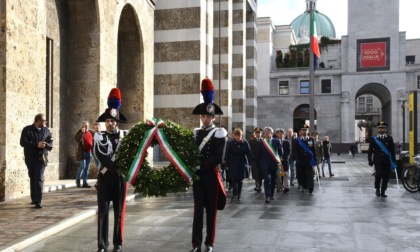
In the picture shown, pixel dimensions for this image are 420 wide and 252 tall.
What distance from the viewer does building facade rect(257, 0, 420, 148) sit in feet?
176

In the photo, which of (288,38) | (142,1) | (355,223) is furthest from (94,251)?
(288,38)

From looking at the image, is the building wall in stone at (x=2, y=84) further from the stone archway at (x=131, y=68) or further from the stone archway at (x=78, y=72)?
the stone archway at (x=131, y=68)

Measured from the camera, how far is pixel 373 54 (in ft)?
179

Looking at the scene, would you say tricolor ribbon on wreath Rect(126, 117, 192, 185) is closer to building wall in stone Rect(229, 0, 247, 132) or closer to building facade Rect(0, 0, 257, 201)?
building facade Rect(0, 0, 257, 201)

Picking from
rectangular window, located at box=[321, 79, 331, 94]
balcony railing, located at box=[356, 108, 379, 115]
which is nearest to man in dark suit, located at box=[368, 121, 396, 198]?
rectangular window, located at box=[321, 79, 331, 94]

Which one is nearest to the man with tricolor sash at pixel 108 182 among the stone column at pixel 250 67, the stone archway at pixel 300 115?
the stone column at pixel 250 67

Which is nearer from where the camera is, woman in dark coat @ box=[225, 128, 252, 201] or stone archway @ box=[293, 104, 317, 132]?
woman in dark coat @ box=[225, 128, 252, 201]

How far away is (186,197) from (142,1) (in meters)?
8.87

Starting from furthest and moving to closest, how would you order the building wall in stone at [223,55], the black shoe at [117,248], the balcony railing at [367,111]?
the balcony railing at [367,111] < the building wall in stone at [223,55] < the black shoe at [117,248]

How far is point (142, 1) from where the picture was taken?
16891mm

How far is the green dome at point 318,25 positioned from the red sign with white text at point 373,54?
2673 centimetres

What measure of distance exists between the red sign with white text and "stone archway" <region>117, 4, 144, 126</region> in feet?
146

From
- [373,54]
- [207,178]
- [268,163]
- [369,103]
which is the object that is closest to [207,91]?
[207,178]

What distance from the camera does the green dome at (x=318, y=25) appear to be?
270ft
